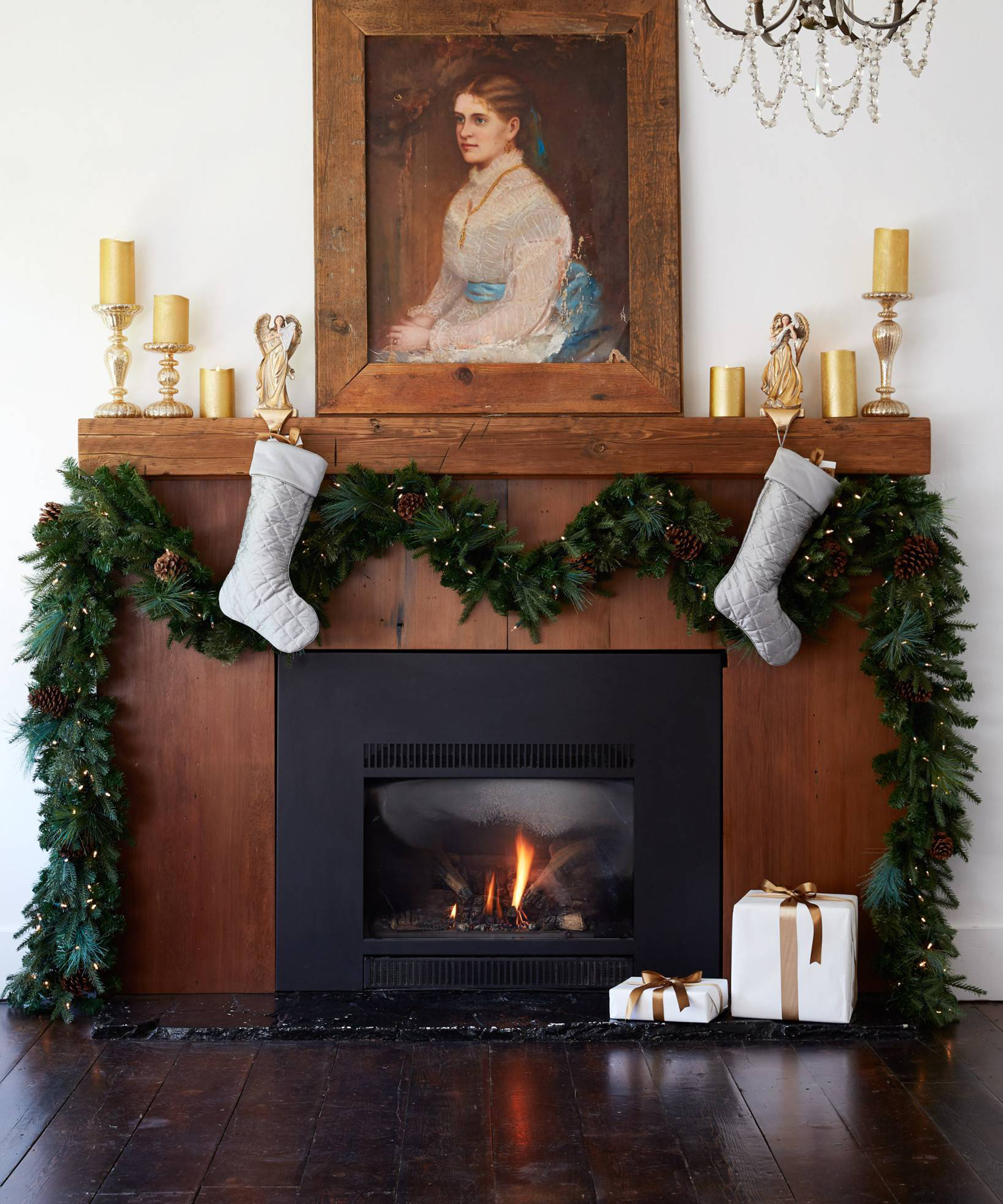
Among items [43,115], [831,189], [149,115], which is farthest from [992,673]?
[43,115]

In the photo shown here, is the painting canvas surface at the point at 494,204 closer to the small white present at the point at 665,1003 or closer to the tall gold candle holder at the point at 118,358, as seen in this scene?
the tall gold candle holder at the point at 118,358

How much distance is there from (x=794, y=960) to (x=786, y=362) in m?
1.35

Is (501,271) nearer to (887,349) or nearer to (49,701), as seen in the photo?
(887,349)

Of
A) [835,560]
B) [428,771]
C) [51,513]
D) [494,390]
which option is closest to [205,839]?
[428,771]

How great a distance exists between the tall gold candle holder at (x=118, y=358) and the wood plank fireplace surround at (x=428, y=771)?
49 cm

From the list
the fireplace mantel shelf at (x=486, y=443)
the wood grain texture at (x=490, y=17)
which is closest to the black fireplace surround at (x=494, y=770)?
the fireplace mantel shelf at (x=486, y=443)

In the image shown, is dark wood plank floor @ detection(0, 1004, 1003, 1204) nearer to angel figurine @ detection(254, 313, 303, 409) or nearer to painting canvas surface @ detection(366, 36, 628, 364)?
angel figurine @ detection(254, 313, 303, 409)

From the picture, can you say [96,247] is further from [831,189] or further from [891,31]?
[891,31]

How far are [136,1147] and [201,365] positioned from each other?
5.60ft

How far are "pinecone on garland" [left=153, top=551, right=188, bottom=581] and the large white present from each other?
4.79ft

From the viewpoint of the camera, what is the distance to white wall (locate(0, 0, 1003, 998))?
107 inches

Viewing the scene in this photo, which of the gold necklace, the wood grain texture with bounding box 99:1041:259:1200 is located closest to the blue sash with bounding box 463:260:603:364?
the gold necklace

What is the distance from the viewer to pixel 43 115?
8.95 feet

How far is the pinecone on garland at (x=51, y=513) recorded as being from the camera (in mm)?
2617
